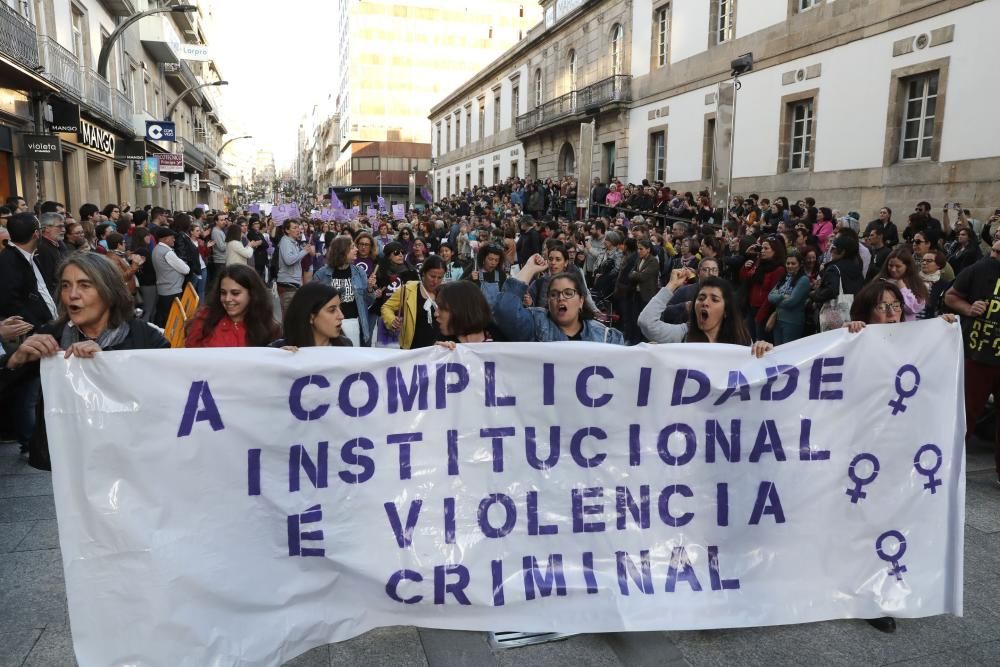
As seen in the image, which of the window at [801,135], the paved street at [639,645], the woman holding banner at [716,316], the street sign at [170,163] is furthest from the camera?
the street sign at [170,163]

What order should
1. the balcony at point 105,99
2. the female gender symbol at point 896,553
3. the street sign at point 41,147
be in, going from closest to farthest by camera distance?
the female gender symbol at point 896,553 → the street sign at point 41,147 → the balcony at point 105,99

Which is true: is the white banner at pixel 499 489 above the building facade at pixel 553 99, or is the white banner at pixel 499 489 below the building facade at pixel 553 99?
below

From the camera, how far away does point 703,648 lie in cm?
292

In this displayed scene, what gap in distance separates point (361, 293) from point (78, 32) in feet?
61.6

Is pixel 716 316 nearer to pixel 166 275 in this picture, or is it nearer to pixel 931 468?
pixel 931 468

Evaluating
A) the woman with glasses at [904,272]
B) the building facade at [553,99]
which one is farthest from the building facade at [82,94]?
the building facade at [553,99]

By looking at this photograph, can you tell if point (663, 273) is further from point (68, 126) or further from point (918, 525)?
point (68, 126)

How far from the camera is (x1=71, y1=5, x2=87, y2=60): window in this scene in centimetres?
2002

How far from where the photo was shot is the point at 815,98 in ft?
58.1

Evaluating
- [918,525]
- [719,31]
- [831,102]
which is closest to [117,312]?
[918,525]

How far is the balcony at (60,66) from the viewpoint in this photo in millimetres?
16209

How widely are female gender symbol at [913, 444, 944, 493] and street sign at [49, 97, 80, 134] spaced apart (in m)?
18.8

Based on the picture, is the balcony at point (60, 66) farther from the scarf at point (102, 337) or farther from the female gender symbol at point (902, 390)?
the female gender symbol at point (902, 390)

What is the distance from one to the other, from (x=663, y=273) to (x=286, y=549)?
27.9 ft
